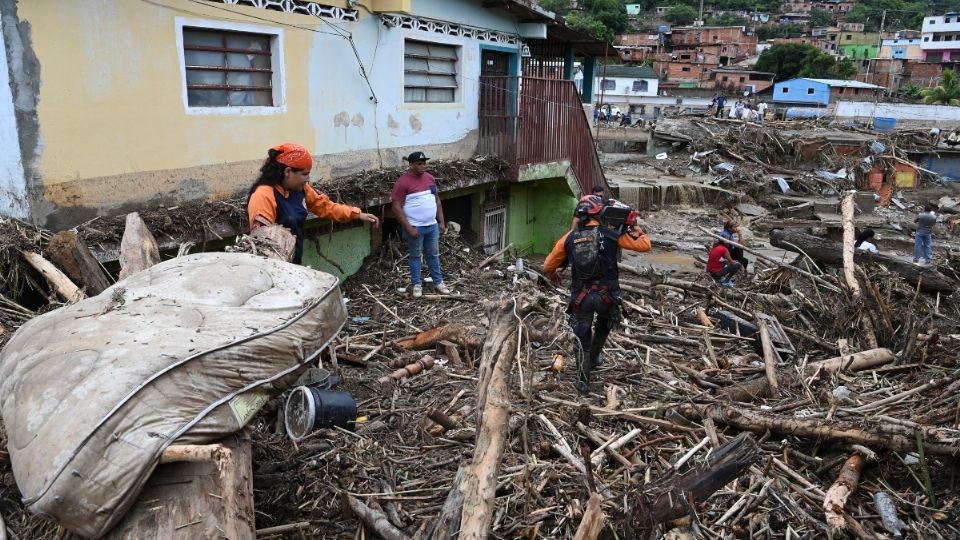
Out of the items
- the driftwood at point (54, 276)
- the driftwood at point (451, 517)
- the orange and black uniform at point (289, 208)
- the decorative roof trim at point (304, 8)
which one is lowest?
the driftwood at point (451, 517)

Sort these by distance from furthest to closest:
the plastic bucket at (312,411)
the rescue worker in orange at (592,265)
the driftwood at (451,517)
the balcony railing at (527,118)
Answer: the balcony railing at (527,118), the rescue worker in orange at (592,265), the plastic bucket at (312,411), the driftwood at (451,517)

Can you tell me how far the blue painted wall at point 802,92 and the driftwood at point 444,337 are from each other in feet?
154

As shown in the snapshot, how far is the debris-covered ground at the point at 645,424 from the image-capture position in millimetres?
3621

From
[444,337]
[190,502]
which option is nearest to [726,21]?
[444,337]

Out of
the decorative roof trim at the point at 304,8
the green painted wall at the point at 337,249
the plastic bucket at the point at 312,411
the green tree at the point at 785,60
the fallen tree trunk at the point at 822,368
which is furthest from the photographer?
the green tree at the point at 785,60

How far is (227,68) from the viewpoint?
7.48 meters

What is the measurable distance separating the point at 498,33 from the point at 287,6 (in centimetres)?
497

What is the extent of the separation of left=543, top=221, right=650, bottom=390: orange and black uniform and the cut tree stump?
3548 mm

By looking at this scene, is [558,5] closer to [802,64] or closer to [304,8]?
[802,64]

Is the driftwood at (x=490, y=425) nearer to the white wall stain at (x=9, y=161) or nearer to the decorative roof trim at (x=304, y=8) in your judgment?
the white wall stain at (x=9, y=161)

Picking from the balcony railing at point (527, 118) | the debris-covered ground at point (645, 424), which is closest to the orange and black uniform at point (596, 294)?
the debris-covered ground at point (645, 424)

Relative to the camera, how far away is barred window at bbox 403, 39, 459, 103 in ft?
33.3

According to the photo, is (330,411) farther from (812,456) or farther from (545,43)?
(545,43)

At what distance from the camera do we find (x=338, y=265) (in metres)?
9.12
